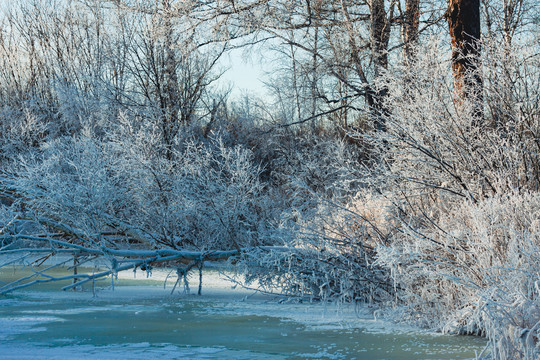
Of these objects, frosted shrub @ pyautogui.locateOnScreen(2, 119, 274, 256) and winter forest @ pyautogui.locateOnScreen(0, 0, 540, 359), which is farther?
frosted shrub @ pyautogui.locateOnScreen(2, 119, 274, 256)

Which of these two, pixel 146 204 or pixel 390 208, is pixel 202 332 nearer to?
pixel 390 208

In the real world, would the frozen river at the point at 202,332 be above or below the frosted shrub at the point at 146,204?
below

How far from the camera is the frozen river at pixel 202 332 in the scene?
525 cm

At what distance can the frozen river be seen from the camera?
207 inches

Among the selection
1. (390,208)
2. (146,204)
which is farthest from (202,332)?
(146,204)

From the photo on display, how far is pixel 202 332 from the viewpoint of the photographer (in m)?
6.17

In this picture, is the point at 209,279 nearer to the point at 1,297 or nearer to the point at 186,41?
the point at 1,297

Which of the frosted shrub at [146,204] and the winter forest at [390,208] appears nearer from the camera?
the winter forest at [390,208]

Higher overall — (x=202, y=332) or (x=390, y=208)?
(x=390, y=208)

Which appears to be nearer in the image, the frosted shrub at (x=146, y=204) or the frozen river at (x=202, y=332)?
the frozen river at (x=202, y=332)

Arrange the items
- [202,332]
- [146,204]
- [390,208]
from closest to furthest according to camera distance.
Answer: [202,332] → [390,208] → [146,204]

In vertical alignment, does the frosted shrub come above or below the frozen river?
above

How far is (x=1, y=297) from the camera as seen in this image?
8898 mm

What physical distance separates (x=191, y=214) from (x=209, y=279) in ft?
→ 6.17
